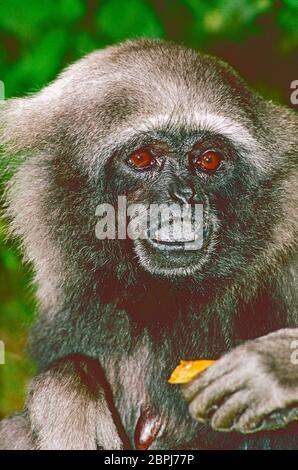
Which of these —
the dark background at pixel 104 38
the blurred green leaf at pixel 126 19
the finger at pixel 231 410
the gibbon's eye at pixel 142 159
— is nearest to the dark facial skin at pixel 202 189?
the gibbon's eye at pixel 142 159

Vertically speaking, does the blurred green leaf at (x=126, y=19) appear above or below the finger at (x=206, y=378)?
above

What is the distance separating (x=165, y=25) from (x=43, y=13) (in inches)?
47.5

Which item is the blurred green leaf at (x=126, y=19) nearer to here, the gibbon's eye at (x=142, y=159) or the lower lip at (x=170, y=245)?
the gibbon's eye at (x=142, y=159)

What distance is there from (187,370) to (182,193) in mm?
917

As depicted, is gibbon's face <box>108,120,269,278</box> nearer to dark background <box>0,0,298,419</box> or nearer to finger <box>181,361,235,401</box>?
finger <box>181,361,235,401</box>

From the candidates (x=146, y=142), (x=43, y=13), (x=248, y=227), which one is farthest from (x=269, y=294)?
(x=43, y=13)

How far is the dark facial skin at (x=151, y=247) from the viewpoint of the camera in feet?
13.0

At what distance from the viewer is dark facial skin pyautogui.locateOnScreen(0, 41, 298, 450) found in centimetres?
397

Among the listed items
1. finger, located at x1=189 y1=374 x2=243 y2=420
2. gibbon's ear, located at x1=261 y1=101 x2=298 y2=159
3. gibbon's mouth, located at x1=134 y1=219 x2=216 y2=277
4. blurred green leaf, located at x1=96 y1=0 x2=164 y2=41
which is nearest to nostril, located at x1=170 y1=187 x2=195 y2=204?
gibbon's mouth, located at x1=134 y1=219 x2=216 y2=277

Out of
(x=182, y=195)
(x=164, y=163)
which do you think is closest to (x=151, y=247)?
(x=182, y=195)

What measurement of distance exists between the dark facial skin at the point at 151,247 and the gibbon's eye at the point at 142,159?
11 mm

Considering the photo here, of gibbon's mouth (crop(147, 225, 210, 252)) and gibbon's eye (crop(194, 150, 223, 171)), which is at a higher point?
gibbon's eye (crop(194, 150, 223, 171))

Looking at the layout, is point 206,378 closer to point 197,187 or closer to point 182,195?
point 182,195

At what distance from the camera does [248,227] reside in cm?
410
